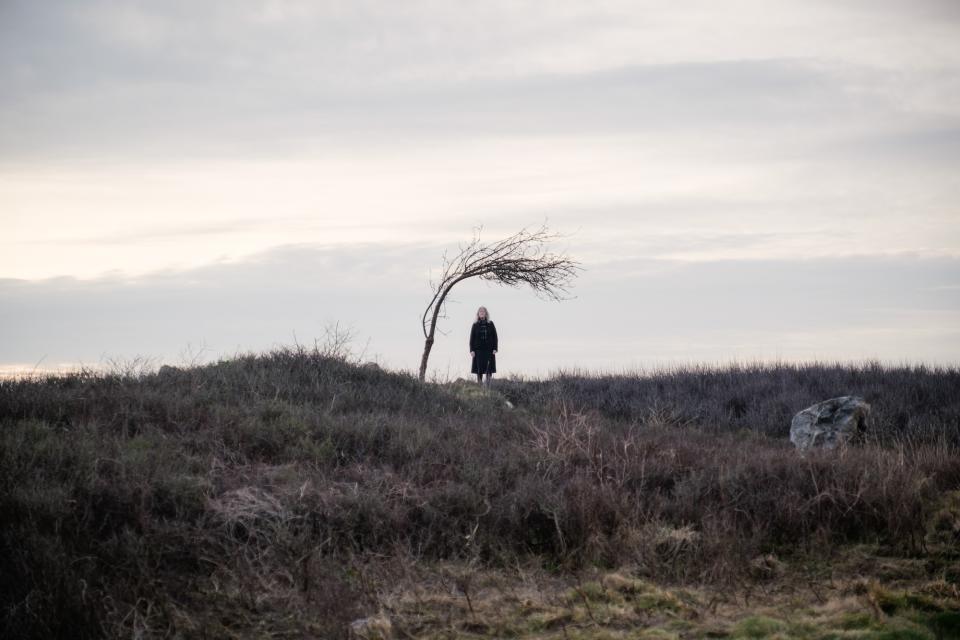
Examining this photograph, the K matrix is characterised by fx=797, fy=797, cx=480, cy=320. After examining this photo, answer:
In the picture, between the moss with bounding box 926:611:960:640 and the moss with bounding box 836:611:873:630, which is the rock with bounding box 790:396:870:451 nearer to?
the moss with bounding box 926:611:960:640

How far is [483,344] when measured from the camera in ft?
74.5

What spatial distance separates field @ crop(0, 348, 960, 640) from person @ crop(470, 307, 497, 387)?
9.19m

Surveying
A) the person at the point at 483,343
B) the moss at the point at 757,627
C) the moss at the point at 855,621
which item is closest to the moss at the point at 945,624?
the moss at the point at 855,621

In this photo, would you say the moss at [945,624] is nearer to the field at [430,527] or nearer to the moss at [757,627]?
the field at [430,527]

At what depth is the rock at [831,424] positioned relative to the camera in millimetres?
13508

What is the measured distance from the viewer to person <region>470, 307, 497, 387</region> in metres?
22.7

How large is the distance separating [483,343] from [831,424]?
35.3 ft

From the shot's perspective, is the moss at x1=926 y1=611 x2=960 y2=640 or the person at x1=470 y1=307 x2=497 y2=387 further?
the person at x1=470 y1=307 x2=497 y2=387

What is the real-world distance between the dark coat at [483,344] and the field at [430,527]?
919cm

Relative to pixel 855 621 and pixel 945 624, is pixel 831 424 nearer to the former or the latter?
pixel 945 624

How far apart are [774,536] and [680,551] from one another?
4.78 ft

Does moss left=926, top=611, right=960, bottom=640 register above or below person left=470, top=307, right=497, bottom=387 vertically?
below

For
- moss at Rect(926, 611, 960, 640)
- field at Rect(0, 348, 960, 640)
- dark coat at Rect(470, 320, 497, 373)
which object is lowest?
moss at Rect(926, 611, 960, 640)

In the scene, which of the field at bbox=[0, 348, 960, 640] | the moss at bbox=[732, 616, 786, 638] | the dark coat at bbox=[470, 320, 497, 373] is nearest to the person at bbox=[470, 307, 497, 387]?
the dark coat at bbox=[470, 320, 497, 373]
